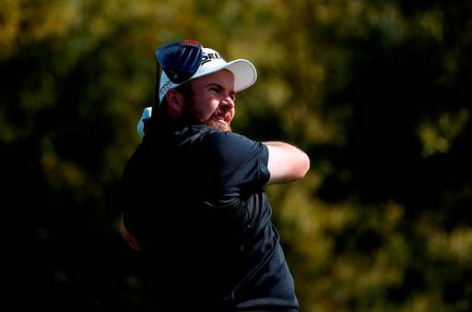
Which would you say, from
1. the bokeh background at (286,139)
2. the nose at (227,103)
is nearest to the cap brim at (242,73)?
the nose at (227,103)

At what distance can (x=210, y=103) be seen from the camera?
4148mm

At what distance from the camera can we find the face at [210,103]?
13.6ft

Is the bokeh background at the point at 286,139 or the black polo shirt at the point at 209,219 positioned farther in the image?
the bokeh background at the point at 286,139

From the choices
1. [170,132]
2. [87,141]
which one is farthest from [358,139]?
[170,132]

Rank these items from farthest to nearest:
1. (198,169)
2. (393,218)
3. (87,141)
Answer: (393,218) < (87,141) < (198,169)

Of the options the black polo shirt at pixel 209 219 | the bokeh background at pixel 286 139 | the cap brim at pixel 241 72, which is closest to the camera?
the black polo shirt at pixel 209 219

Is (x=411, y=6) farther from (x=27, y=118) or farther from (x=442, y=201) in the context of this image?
(x=27, y=118)

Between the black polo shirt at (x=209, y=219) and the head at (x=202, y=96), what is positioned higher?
the head at (x=202, y=96)

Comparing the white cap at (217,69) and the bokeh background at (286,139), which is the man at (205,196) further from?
the bokeh background at (286,139)

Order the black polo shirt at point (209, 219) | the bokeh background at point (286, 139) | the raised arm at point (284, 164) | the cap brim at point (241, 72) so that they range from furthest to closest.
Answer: the bokeh background at point (286, 139), the cap brim at point (241, 72), the raised arm at point (284, 164), the black polo shirt at point (209, 219)

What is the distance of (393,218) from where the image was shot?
1224 centimetres

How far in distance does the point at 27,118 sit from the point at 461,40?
394cm

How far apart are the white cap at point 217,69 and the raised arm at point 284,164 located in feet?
0.86

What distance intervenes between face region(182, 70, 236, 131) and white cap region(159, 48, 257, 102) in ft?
0.08
